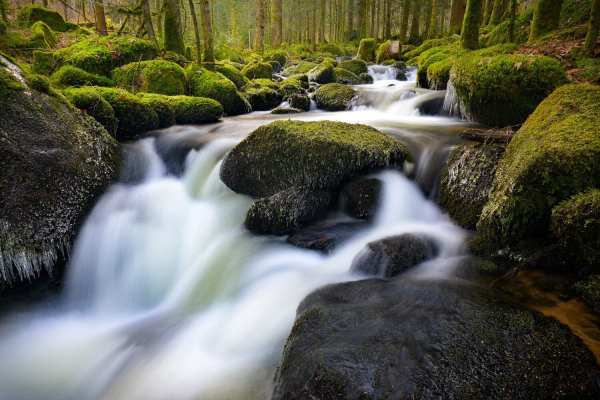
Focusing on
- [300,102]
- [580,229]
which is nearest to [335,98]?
[300,102]

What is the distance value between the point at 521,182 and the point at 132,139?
6514 mm

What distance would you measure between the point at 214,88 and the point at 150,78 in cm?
170

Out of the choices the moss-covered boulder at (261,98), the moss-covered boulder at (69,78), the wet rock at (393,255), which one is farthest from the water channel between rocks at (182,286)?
the moss-covered boulder at (261,98)

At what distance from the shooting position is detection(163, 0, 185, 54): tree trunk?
10930mm

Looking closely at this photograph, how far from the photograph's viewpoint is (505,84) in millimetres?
5730

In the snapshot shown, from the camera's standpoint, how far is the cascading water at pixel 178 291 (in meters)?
2.85

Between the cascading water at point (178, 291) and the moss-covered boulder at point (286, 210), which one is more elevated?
the moss-covered boulder at point (286, 210)

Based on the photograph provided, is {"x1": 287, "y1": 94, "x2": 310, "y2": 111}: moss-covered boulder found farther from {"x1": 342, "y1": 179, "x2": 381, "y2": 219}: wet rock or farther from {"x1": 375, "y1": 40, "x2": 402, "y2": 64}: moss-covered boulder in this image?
{"x1": 375, "y1": 40, "x2": 402, "y2": 64}: moss-covered boulder

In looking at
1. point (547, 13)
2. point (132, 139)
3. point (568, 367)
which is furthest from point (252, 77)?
point (568, 367)

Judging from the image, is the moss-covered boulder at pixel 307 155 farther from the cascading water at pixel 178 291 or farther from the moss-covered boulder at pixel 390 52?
the moss-covered boulder at pixel 390 52

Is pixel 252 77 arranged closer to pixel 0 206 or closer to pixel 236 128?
pixel 236 128

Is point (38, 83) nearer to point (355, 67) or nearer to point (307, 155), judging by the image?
point (307, 155)

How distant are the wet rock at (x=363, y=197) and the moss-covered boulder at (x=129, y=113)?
4.70m

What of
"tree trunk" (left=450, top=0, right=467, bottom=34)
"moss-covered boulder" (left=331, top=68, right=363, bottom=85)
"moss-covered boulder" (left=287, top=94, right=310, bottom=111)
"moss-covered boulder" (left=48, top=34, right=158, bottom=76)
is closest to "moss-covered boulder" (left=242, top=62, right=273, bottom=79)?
"moss-covered boulder" (left=331, top=68, right=363, bottom=85)
